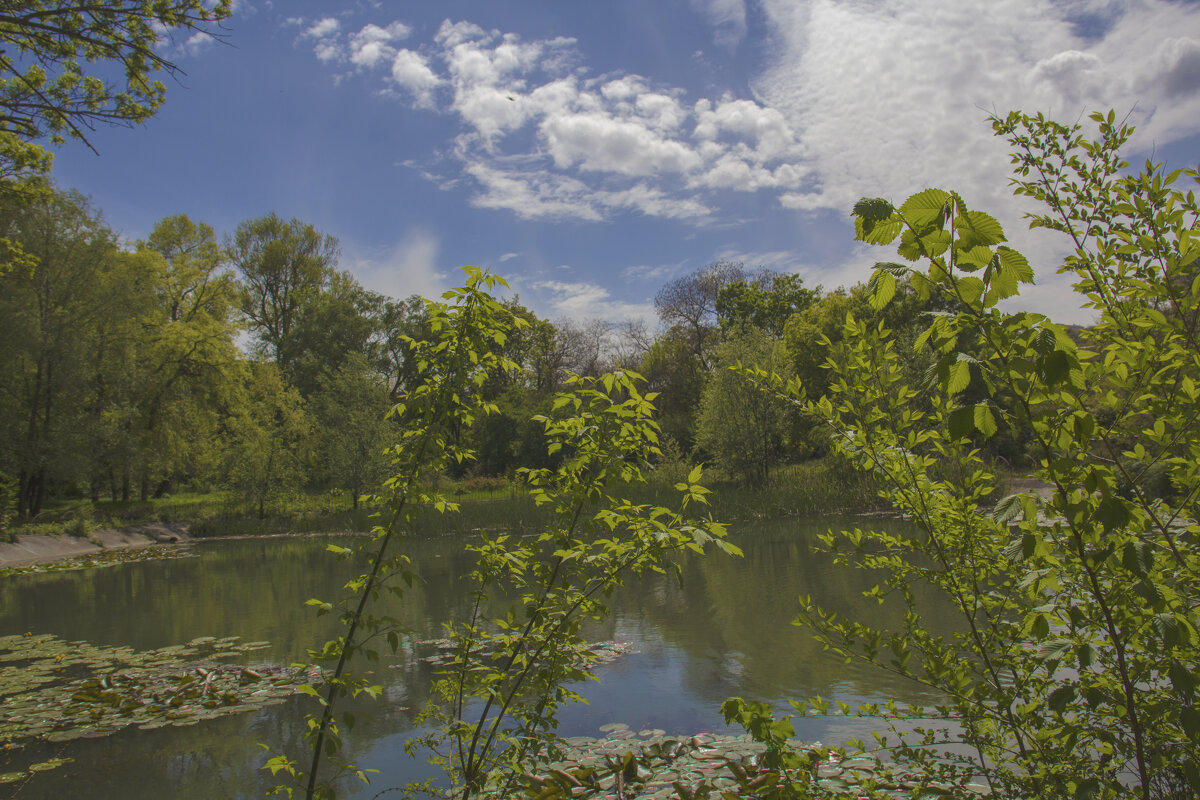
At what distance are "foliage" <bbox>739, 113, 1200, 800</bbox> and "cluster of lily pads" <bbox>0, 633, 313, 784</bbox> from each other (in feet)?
12.9

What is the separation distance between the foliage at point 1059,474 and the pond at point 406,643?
2.34 m

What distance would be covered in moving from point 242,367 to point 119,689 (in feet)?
74.7

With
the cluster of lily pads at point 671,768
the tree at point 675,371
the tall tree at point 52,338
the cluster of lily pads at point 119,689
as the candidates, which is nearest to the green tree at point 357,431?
the tall tree at point 52,338

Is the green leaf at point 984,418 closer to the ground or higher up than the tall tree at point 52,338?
closer to the ground

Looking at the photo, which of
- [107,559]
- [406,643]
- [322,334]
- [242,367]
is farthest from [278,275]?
[406,643]

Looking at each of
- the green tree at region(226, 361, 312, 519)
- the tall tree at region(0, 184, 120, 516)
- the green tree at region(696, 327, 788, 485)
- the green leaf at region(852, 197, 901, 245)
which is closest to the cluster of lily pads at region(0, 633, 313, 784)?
the green leaf at region(852, 197, 901, 245)

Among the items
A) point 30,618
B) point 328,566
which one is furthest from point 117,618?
point 328,566

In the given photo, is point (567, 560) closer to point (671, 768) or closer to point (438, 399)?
point (438, 399)

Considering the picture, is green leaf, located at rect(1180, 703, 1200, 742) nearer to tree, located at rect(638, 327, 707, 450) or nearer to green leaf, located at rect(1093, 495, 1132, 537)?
green leaf, located at rect(1093, 495, 1132, 537)

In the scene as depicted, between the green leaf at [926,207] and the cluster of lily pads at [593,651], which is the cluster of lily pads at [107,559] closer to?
the cluster of lily pads at [593,651]

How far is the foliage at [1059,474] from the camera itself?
1.14m

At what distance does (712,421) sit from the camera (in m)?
23.1

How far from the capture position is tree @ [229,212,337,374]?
125 feet

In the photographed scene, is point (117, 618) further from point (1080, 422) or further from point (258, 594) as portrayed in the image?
point (1080, 422)
